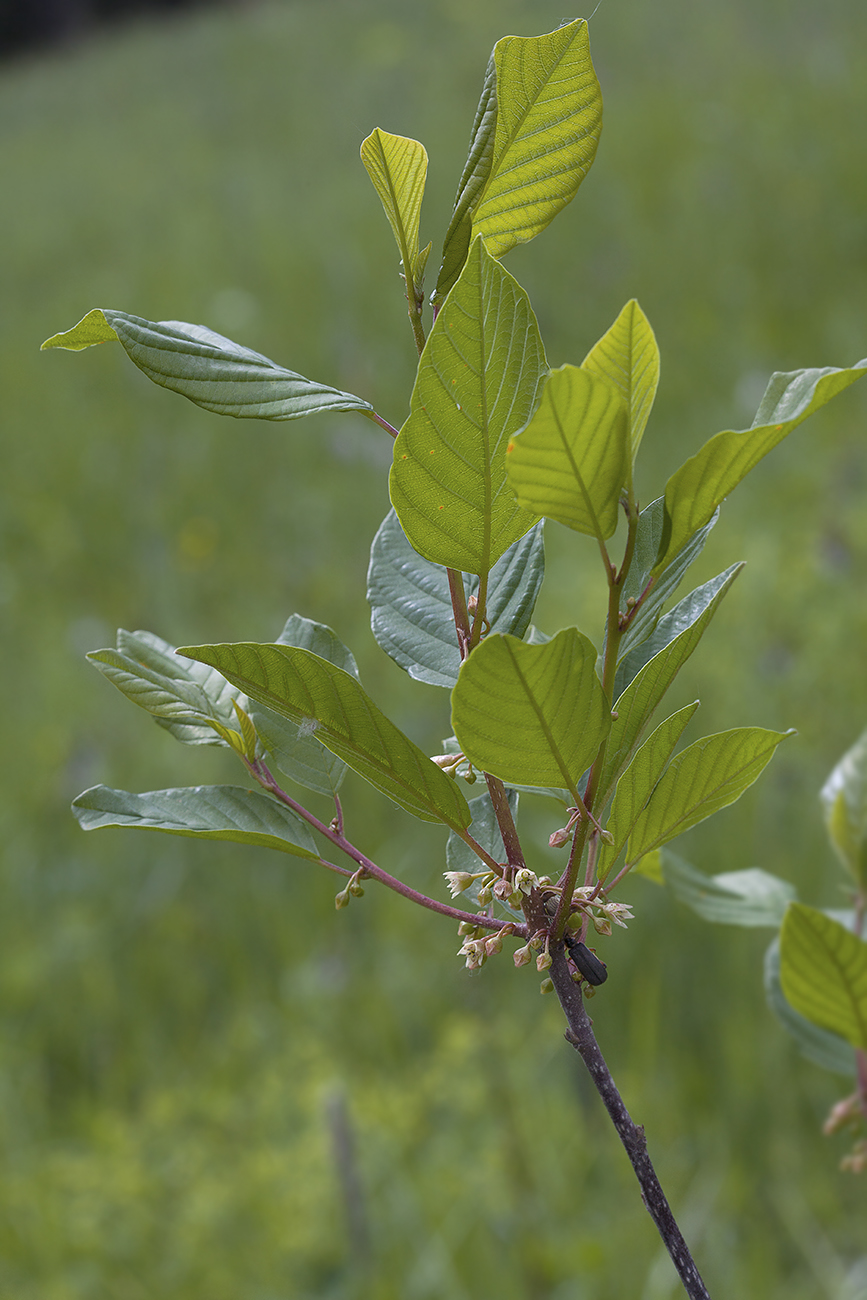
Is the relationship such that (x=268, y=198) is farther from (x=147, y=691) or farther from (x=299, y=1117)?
(x=147, y=691)

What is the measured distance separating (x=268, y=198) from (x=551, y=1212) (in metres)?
4.71

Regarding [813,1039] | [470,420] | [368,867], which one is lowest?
[813,1039]

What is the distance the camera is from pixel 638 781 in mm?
279

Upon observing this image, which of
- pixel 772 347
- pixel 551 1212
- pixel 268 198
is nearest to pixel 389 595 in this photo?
pixel 551 1212

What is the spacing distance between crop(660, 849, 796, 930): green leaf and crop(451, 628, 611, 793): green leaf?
195mm

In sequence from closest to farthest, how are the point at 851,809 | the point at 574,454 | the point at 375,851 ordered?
1. the point at 574,454
2. the point at 851,809
3. the point at 375,851

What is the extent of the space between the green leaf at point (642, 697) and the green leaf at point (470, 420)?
48 mm

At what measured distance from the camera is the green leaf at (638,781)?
0.27m

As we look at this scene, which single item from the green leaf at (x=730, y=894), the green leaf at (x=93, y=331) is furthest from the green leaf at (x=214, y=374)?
the green leaf at (x=730, y=894)

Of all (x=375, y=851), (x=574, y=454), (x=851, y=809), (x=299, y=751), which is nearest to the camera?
(x=574, y=454)

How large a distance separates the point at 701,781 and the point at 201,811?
5.5 inches

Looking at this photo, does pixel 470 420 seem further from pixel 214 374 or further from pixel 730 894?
pixel 730 894

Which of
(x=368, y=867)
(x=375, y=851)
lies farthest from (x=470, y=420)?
(x=375, y=851)

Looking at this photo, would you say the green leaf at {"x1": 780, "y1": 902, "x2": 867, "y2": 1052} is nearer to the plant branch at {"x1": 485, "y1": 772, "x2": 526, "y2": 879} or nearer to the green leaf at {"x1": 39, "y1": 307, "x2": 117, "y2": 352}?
the plant branch at {"x1": 485, "y1": 772, "x2": 526, "y2": 879}
